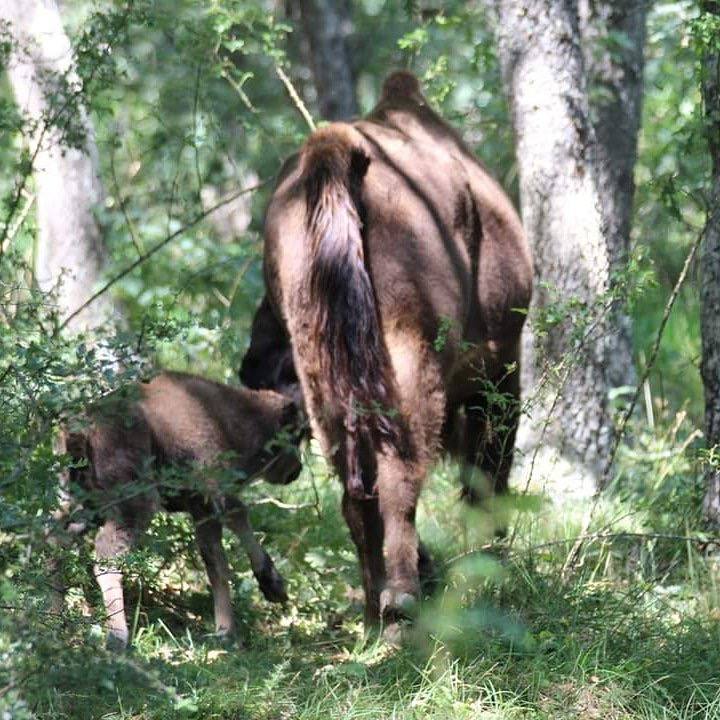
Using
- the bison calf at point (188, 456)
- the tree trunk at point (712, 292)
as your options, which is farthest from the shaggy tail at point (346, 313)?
the tree trunk at point (712, 292)

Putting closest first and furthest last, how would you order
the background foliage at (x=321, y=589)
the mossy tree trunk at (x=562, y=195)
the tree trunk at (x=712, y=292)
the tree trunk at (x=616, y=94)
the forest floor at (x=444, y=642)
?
1. the background foliage at (x=321, y=589)
2. the forest floor at (x=444, y=642)
3. the tree trunk at (x=712, y=292)
4. the mossy tree trunk at (x=562, y=195)
5. the tree trunk at (x=616, y=94)

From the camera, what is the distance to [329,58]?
13.0m

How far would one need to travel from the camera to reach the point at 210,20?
8.14 meters

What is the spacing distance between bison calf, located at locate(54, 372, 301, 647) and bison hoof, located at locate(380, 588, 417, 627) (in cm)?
66

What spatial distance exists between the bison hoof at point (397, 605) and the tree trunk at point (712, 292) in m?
1.66

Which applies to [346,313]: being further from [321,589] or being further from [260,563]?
[321,589]

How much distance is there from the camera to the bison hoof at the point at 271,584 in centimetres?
589

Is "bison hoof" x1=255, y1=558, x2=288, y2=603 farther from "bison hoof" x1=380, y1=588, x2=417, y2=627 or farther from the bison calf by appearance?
"bison hoof" x1=380, y1=588, x2=417, y2=627

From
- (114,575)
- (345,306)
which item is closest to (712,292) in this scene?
(345,306)

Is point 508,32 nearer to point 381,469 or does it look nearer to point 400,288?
point 400,288

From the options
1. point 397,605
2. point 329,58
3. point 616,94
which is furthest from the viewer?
point 329,58

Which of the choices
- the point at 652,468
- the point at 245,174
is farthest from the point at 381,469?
the point at 245,174

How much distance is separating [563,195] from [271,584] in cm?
280

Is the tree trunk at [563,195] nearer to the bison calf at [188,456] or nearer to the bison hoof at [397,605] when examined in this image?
the bison calf at [188,456]
